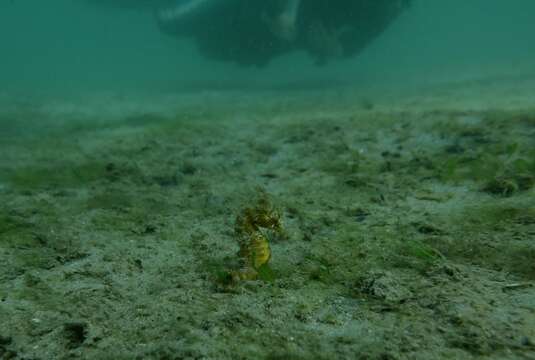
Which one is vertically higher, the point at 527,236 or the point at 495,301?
the point at 527,236

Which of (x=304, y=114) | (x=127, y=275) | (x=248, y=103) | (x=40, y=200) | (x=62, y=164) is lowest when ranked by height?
(x=127, y=275)

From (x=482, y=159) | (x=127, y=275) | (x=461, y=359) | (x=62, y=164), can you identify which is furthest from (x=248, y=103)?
(x=461, y=359)

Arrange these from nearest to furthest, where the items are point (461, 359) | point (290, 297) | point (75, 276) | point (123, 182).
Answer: point (461, 359) → point (290, 297) → point (75, 276) → point (123, 182)

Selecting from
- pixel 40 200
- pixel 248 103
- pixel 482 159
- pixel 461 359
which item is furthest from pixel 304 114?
pixel 461 359

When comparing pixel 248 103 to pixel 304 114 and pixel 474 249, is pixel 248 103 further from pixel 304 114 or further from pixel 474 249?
pixel 474 249

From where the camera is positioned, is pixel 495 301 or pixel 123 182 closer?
pixel 495 301

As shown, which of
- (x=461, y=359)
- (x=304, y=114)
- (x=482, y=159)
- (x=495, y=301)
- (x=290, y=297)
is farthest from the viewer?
(x=304, y=114)
